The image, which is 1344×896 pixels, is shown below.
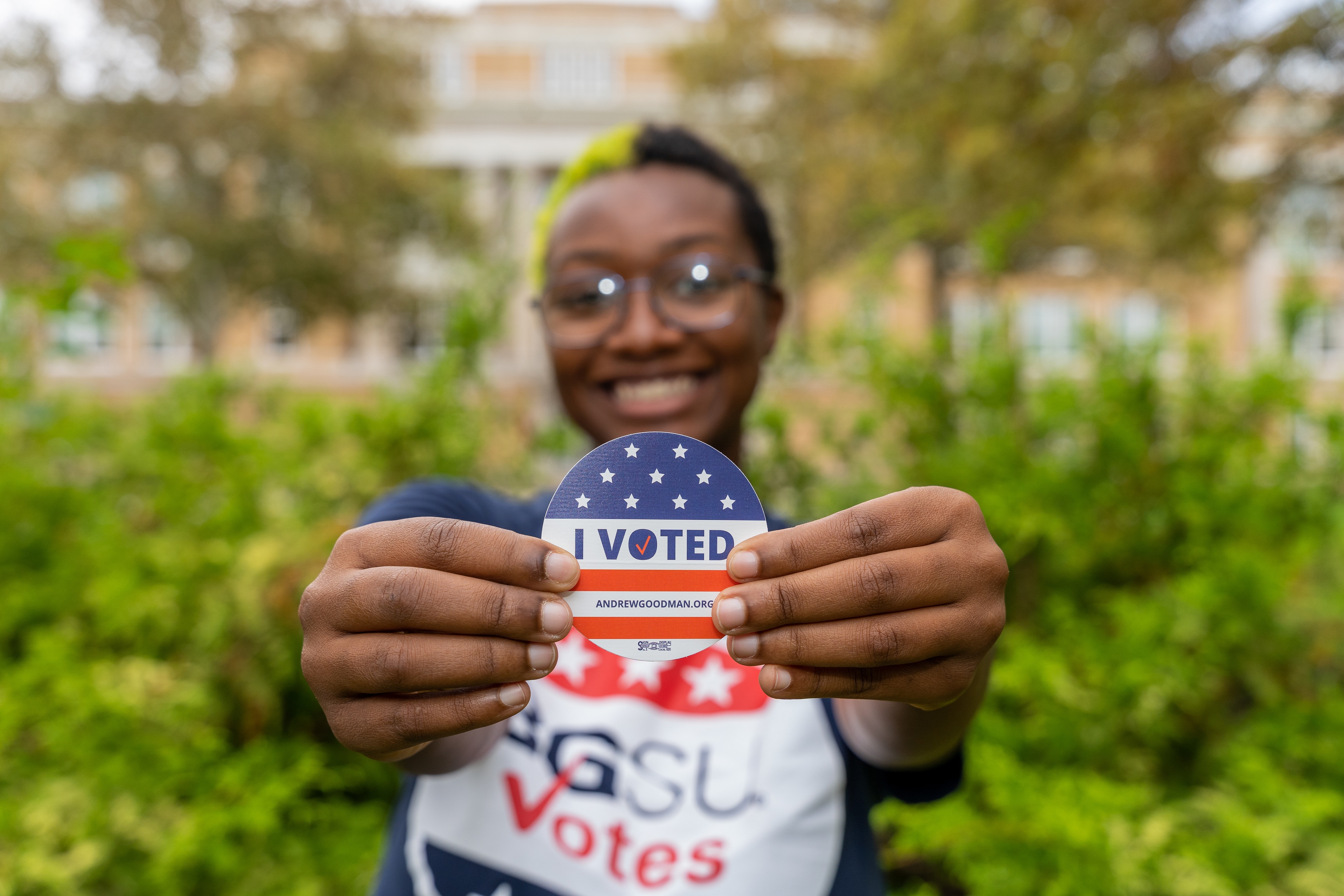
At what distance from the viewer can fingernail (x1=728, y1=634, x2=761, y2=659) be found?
0.88 meters

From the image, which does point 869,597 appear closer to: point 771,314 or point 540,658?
point 540,658

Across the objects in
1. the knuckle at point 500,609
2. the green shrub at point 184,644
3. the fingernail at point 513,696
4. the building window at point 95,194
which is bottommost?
the green shrub at point 184,644

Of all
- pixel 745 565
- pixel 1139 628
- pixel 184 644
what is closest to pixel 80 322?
pixel 184 644

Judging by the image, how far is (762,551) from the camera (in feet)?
2.90

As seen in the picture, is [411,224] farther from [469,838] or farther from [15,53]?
[469,838]

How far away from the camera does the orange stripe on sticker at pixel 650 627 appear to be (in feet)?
3.16

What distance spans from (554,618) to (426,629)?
0.14m

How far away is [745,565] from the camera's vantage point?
88 cm

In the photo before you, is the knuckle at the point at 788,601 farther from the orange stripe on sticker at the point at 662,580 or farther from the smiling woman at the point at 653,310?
the smiling woman at the point at 653,310

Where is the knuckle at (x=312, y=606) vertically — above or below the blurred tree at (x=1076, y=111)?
below

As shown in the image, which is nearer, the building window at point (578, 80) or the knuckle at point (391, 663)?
the knuckle at point (391, 663)

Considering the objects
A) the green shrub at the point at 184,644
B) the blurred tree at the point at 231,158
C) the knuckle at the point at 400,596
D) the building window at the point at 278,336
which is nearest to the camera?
the knuckle at the point at 400,596

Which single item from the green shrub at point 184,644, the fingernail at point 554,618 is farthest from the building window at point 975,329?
the fingernail at point 554,618

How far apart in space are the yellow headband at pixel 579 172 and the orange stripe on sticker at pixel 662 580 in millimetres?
903
